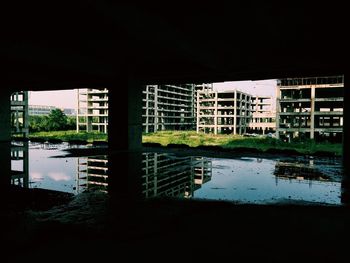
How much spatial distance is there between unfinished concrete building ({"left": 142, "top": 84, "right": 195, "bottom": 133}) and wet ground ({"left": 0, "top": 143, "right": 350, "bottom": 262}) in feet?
344

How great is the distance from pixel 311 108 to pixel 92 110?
78549 millimetres

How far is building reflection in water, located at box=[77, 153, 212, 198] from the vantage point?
13.3 meters

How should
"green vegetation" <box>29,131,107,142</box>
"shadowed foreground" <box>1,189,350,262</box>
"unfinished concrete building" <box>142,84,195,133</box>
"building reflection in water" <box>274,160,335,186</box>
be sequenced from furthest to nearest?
"unfinished concrete building" <box>142,84,195,133</box> → "green vegetation" <box>29,131,107,142</box> → "building reflection in water" <box>274,160,335,186</box> → "shadowed foreground" <box>1,189,350,262</box>

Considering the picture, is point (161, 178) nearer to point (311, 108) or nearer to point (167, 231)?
point (167, 231)

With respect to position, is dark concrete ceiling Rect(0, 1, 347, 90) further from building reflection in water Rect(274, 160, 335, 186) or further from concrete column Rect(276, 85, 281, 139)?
concrete column Rect(276, 85, 281, 139)

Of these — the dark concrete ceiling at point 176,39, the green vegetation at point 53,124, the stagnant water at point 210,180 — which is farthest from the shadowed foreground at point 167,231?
the green vegetation at point 53,124

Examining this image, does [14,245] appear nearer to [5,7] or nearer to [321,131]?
[5,7]

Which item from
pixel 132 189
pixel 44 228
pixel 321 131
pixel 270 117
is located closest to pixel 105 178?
pixel 132 189

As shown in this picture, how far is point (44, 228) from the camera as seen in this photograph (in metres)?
8.21

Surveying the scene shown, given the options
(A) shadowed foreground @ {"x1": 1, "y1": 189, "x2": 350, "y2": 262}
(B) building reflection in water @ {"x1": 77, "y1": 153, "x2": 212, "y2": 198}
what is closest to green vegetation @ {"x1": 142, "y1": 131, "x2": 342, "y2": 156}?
(B) building reflection in water @ {"x1": 77, "y1": 153, "x2": 212, "y2": 198}

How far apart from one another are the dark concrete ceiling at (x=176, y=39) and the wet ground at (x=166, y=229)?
8.08m

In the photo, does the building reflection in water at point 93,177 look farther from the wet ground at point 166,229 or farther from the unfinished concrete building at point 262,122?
the unfinished concrete building at point 262,122

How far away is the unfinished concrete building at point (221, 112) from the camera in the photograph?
122875 mm

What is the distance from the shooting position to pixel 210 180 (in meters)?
16.0
